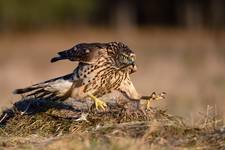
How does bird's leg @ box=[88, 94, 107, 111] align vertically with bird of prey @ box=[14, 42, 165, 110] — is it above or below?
below

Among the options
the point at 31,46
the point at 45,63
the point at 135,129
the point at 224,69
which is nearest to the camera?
the point at 135,129

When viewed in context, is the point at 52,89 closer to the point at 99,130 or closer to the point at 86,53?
the point at 86,53

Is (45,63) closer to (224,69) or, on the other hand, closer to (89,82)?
(224,69)

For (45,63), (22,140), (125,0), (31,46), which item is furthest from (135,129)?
(125,0)

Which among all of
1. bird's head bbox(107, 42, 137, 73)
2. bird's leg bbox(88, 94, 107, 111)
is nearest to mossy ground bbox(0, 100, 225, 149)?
bird's leg bbox(88, 94, 107, 111)

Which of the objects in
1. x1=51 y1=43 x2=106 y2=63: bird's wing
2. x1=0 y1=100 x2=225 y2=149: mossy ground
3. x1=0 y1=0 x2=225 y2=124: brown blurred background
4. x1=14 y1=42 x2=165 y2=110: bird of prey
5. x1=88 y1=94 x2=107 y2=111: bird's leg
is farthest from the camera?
x1=0 y1=0 x2=225 y2=124: brown blurred background

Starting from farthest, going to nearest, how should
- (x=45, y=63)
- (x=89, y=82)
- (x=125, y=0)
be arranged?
1. (x=125, y=0)
2. (x=45, y=63)
3. (x=89, y=82)

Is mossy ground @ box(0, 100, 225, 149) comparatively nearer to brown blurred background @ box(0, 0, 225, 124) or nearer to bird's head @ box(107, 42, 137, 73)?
bird's head @ box(107, 42, 137, 73)
